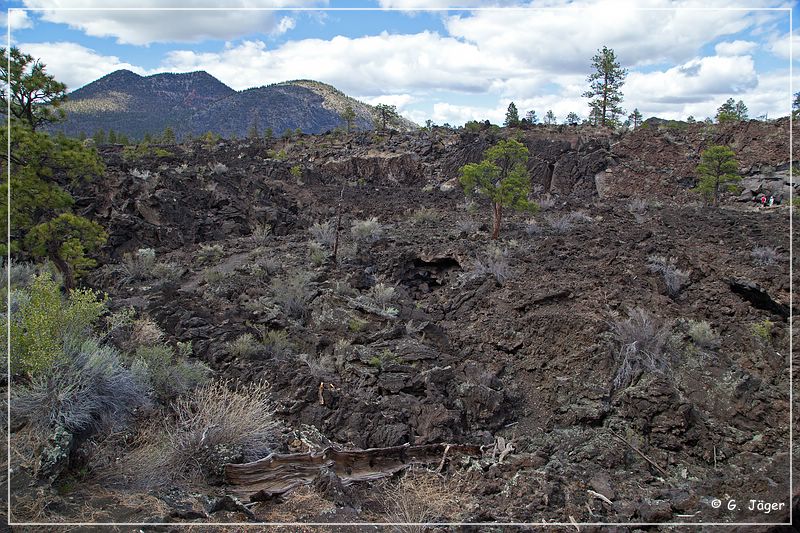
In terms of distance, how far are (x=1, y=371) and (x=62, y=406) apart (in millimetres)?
991

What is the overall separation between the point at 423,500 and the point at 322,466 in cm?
112

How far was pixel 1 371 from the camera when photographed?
4.83m

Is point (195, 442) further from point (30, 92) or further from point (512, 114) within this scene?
point (512, 114)

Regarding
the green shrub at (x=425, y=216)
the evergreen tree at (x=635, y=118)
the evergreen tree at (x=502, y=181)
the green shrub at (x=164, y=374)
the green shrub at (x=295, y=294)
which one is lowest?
the green shrub at (x=164, y=374)

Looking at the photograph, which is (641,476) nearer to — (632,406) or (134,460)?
(632,406)

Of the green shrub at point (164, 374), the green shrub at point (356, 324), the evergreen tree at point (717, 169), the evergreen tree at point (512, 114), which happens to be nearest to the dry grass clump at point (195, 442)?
the green shrub at point (164, 374)

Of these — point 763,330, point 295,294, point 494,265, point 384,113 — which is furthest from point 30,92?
point 384,113

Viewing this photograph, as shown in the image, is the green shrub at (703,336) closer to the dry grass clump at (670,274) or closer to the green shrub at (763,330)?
the green shrub at (763,330)

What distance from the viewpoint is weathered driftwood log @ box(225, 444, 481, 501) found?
4992mm

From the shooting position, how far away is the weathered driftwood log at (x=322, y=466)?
197 inches

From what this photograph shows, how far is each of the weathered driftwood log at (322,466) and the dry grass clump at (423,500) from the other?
29cm

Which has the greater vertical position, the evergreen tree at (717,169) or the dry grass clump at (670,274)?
the evergreen tree at (717,169)

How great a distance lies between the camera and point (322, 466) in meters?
5.39

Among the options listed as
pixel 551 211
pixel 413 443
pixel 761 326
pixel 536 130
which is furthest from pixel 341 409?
pixel 536 130
